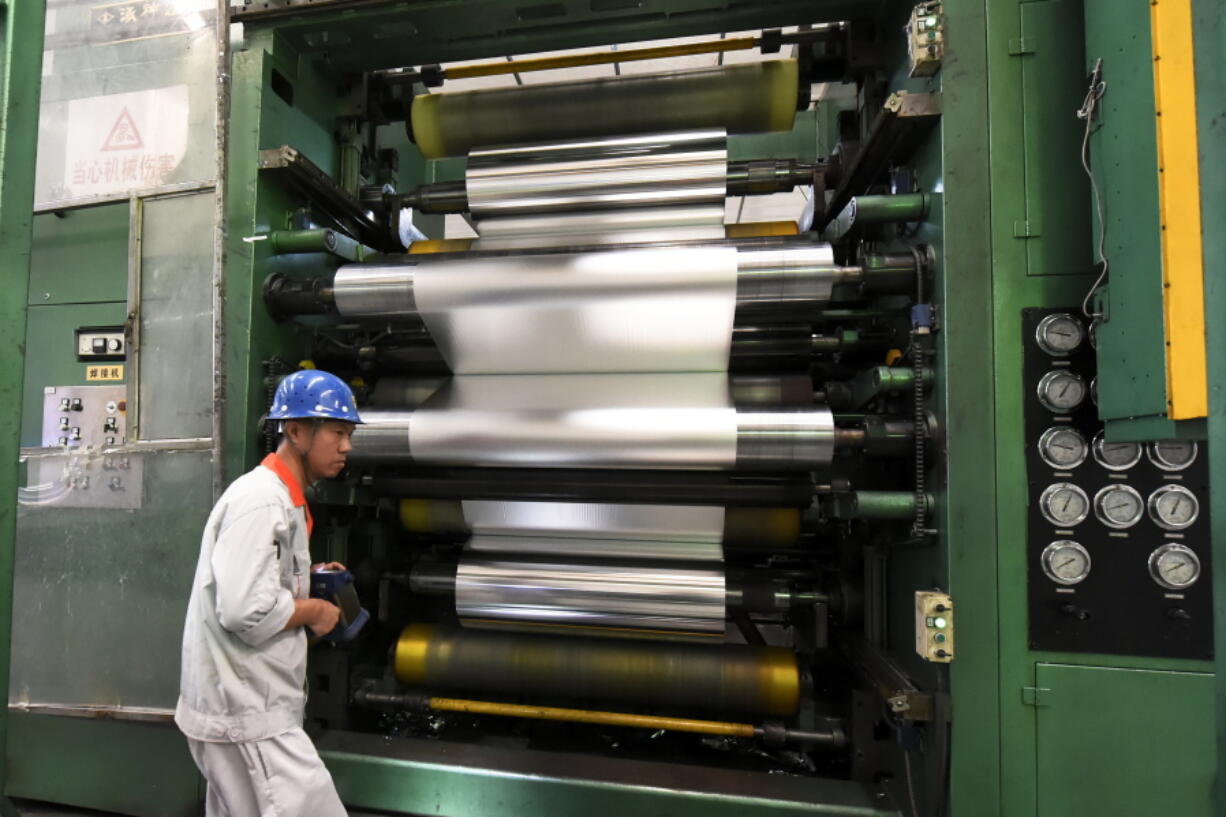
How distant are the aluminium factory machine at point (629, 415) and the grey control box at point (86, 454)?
0.04 feet

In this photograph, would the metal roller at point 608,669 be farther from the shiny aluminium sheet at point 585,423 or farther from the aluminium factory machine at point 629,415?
the shiny aluminium sheet at point 585,423

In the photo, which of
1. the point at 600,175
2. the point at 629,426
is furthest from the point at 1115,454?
the point at 600,175

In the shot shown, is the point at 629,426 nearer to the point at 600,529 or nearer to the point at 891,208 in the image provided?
the point at 600,529

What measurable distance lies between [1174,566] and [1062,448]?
0.97ft

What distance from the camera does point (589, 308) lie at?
1.51 metres

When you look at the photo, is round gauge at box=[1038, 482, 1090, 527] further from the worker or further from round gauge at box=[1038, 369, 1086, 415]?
the worker

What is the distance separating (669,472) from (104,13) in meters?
2.24

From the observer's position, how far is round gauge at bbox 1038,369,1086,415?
3.87 ft

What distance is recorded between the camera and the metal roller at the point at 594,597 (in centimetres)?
150

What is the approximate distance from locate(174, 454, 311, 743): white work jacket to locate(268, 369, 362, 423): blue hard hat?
0.12 m

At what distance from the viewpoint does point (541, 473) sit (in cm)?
160

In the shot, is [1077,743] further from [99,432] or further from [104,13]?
[104,13]

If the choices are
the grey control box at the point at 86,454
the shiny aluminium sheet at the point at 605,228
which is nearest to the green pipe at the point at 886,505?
the shiny aluminium sheet at the point at 605,228

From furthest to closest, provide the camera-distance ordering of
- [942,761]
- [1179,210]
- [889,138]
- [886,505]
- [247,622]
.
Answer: [889,138], [886,505], [942,761], [247,622], [1179,210]
